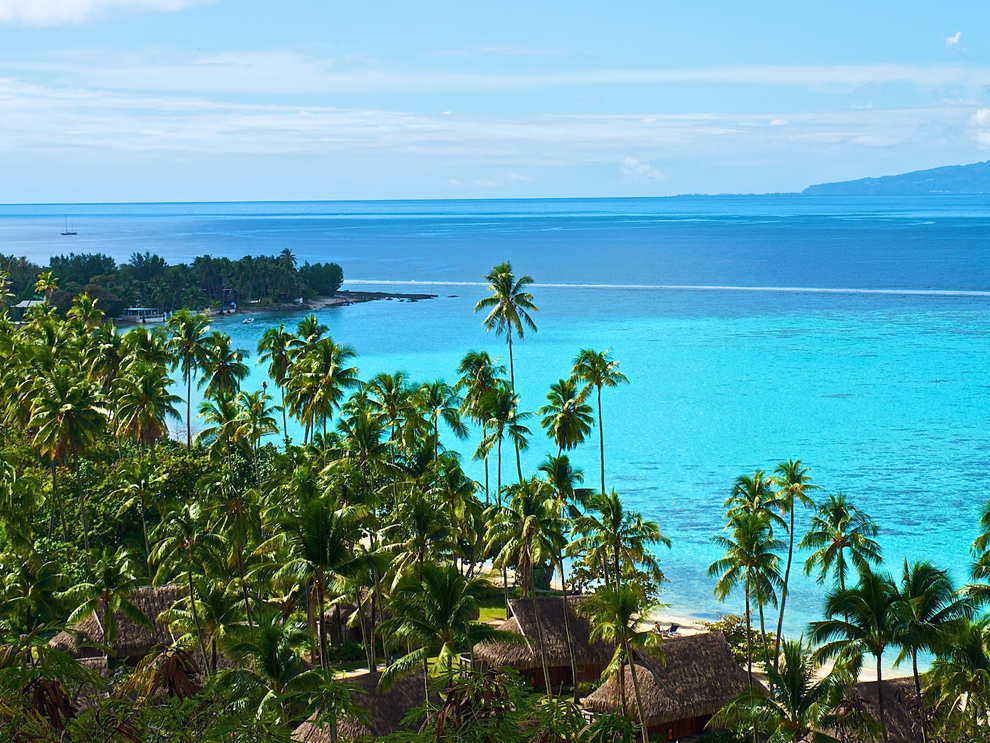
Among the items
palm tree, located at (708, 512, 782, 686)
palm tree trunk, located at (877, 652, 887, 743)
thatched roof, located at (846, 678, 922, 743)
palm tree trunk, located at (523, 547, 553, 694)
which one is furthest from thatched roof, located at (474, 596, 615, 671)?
palm tree trunk, located at (877, 652, 887, 743)

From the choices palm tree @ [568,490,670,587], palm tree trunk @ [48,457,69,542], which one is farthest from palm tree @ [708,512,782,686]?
palm tree trunk @ [48,457,69,542]

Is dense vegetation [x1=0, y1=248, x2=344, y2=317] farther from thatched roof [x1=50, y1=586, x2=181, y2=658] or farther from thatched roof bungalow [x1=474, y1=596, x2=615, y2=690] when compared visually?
thatched roof bungalow [x1=474, y1=596, x2=615, y2=690]

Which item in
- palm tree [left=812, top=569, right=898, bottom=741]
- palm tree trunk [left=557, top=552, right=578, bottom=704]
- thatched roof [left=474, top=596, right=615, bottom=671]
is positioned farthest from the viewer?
thatched roof [left=474, top=596, right=615, bottom=671]

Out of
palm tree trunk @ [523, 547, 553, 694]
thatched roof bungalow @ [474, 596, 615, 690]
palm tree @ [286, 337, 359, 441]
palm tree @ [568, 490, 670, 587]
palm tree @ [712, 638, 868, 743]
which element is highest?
palm tree @ [286, 337, 359, 441]

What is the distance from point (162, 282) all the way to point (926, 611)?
403 ft

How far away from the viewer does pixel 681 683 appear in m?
37.6

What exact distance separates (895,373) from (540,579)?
62.5 meters

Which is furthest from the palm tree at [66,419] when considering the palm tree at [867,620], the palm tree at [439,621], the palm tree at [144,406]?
the palm tree at [867,620]

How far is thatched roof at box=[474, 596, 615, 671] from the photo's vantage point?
41.2 meters

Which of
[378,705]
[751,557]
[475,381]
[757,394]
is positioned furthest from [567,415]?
[757,394]

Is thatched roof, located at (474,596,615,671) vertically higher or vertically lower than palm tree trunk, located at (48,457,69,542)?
lower

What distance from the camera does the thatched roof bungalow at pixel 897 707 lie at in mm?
33344

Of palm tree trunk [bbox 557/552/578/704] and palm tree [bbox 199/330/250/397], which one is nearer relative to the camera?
palm tree trunk [bbox 557/552/578/704]

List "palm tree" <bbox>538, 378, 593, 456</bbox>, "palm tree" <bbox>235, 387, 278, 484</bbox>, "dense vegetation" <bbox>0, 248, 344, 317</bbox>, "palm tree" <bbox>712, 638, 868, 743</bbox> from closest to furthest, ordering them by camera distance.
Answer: "palm tree" <bbox>712, 638, 868, 743</bbox> < "palm tree" <bbox>235, 387, 278, 484</bbox> < "palm tree" <bbox>538, 378, 593, 456</bbox> < "dense vegetation" <bbox>0, 248, 344, 317</bbox>
